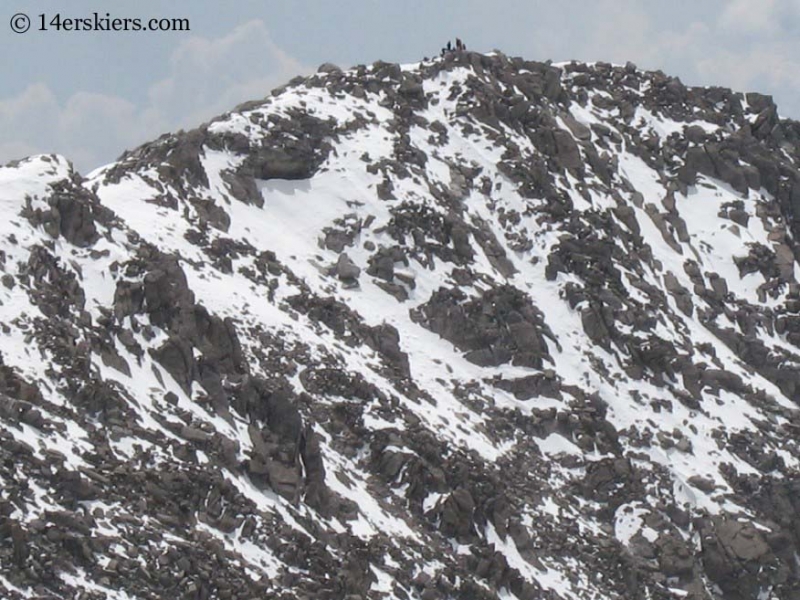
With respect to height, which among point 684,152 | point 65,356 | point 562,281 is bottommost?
point 65,356

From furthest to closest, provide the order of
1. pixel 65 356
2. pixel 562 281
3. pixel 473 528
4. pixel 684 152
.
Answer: pixel 684 152
pixel 562 281
pixel 473 528
pixel 65 356

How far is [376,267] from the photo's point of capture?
69000 mm

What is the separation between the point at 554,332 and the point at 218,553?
31694 millimetres

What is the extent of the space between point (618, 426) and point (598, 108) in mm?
31509

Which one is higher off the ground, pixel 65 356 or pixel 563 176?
pixel 563 176

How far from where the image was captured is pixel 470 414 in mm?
62969

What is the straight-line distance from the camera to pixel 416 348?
6562 centimetres

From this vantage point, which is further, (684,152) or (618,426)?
(684,152)

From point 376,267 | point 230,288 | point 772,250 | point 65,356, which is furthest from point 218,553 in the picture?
point 772,250

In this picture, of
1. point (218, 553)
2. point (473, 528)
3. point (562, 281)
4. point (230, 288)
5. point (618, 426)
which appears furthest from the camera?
point (562, 281)

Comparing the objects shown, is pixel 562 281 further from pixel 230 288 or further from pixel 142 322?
pixel 142 322

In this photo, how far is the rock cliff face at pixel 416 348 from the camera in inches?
1753

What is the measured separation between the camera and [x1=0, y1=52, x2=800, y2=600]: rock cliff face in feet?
146

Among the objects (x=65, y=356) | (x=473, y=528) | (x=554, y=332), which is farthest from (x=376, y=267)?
(x=65, y=356)
